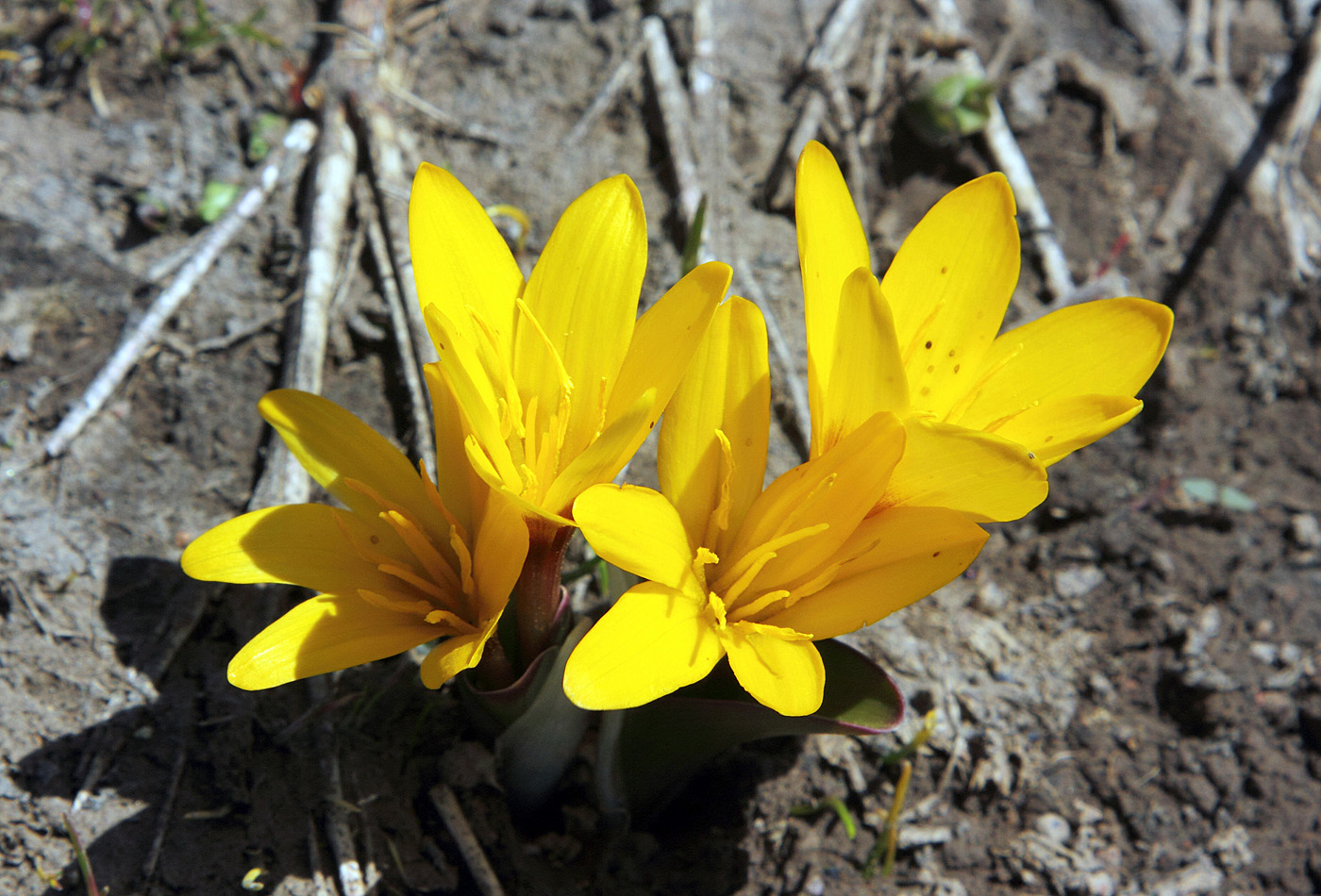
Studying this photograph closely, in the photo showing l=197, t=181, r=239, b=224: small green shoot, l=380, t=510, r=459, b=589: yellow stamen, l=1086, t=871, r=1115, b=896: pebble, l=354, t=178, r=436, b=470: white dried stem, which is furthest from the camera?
l=197, t=181, r=239, b=224: small green shoot

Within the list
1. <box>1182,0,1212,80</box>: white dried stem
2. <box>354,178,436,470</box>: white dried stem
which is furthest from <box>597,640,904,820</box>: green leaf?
<box>1182,0,1212,80</box>: white dried stem

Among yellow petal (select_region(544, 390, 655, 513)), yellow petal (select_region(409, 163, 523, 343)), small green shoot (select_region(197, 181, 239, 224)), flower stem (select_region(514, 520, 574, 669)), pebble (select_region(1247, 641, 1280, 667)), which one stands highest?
yellow petal (select_region(409, 163, 523, 343))

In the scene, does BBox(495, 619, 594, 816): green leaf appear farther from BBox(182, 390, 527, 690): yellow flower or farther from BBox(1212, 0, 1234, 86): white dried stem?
BBox(1212, 0, 1234, 86): white dried stem

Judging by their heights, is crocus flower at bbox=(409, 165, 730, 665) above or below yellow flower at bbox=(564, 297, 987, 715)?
above

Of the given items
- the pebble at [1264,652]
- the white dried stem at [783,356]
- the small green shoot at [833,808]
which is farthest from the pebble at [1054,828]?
the white dried stem at [783,356]

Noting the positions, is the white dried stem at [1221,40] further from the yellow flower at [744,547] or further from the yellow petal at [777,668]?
the yellow petal at [777,668]

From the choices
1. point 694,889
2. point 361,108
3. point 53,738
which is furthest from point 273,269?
point 694,889

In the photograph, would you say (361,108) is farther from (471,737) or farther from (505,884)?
(505,884)
